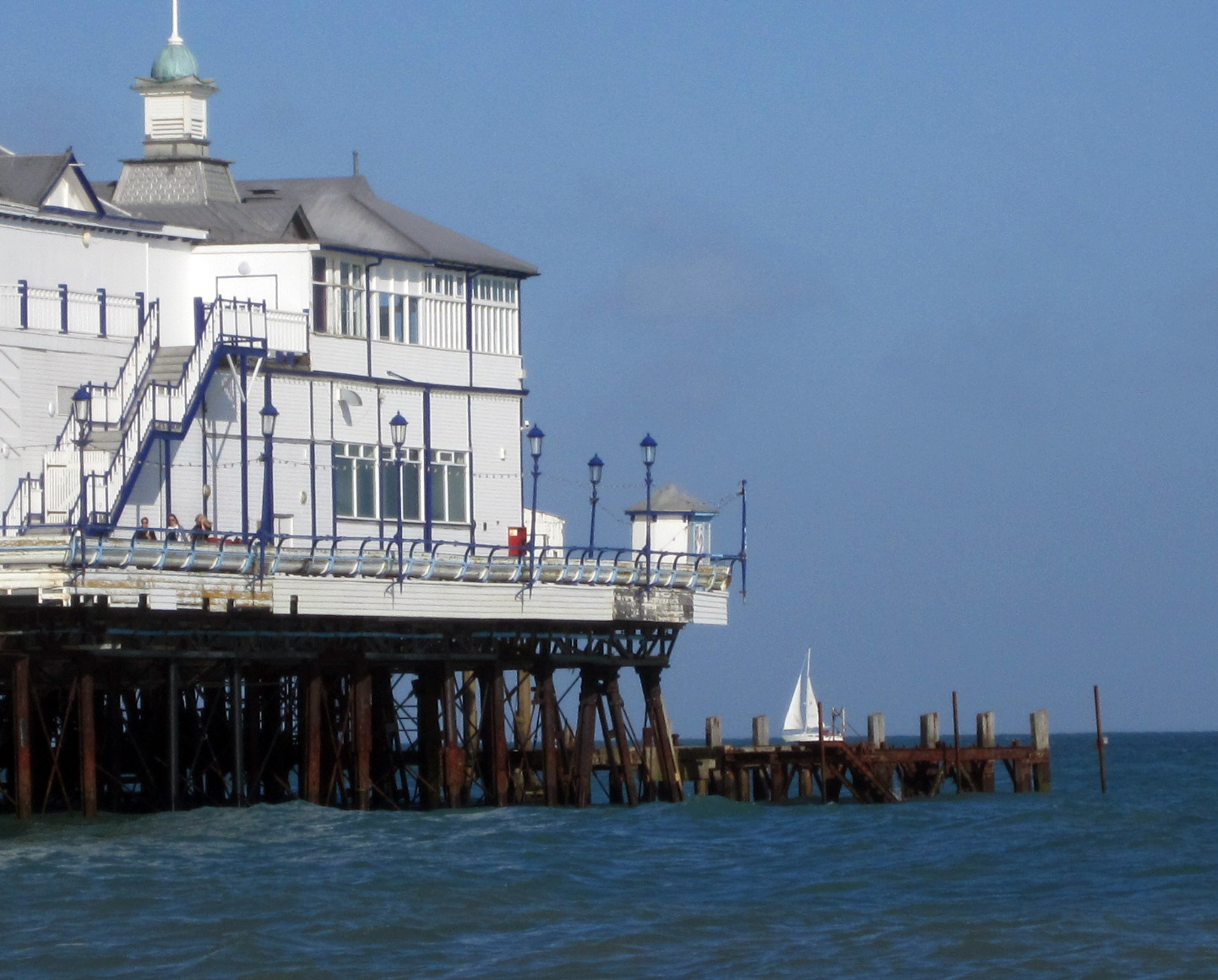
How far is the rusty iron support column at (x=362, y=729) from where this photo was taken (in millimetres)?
41969

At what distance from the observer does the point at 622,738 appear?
Result: 151 ft

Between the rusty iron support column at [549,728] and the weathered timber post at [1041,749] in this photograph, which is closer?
the rusty iron support column at [549,728]

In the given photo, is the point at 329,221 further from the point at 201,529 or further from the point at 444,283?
the point at 201,529

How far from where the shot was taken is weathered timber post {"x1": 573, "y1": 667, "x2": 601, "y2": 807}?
4519 cm

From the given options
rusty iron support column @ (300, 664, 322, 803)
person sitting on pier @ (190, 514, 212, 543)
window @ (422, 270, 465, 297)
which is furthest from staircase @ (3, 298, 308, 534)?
rusty iron support column @ (300, 664, 322, 803)

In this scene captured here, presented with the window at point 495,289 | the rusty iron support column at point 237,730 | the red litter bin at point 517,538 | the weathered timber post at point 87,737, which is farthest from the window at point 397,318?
the weathered timber post at point 87,737

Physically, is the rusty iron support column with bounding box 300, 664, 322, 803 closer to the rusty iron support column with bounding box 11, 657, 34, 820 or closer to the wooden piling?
the rusty iron support column with bounding box 11, 657, 34, 820

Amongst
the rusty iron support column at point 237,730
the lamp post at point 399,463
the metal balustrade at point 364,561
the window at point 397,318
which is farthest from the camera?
the window at point 397,318

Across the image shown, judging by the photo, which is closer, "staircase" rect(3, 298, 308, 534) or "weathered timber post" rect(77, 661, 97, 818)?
"weathered timber post" rect(77, 661, 97, 818)

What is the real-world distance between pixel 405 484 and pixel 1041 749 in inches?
665

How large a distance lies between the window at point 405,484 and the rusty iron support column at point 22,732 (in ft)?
28.7

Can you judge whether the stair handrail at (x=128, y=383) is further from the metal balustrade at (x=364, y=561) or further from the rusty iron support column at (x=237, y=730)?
the rusty iron support column at (x=237, y=730)

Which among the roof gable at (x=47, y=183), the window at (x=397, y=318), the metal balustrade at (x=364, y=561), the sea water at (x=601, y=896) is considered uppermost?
the roof gable at (x=47, y=183)

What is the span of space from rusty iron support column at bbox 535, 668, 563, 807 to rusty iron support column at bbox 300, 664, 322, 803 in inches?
188
